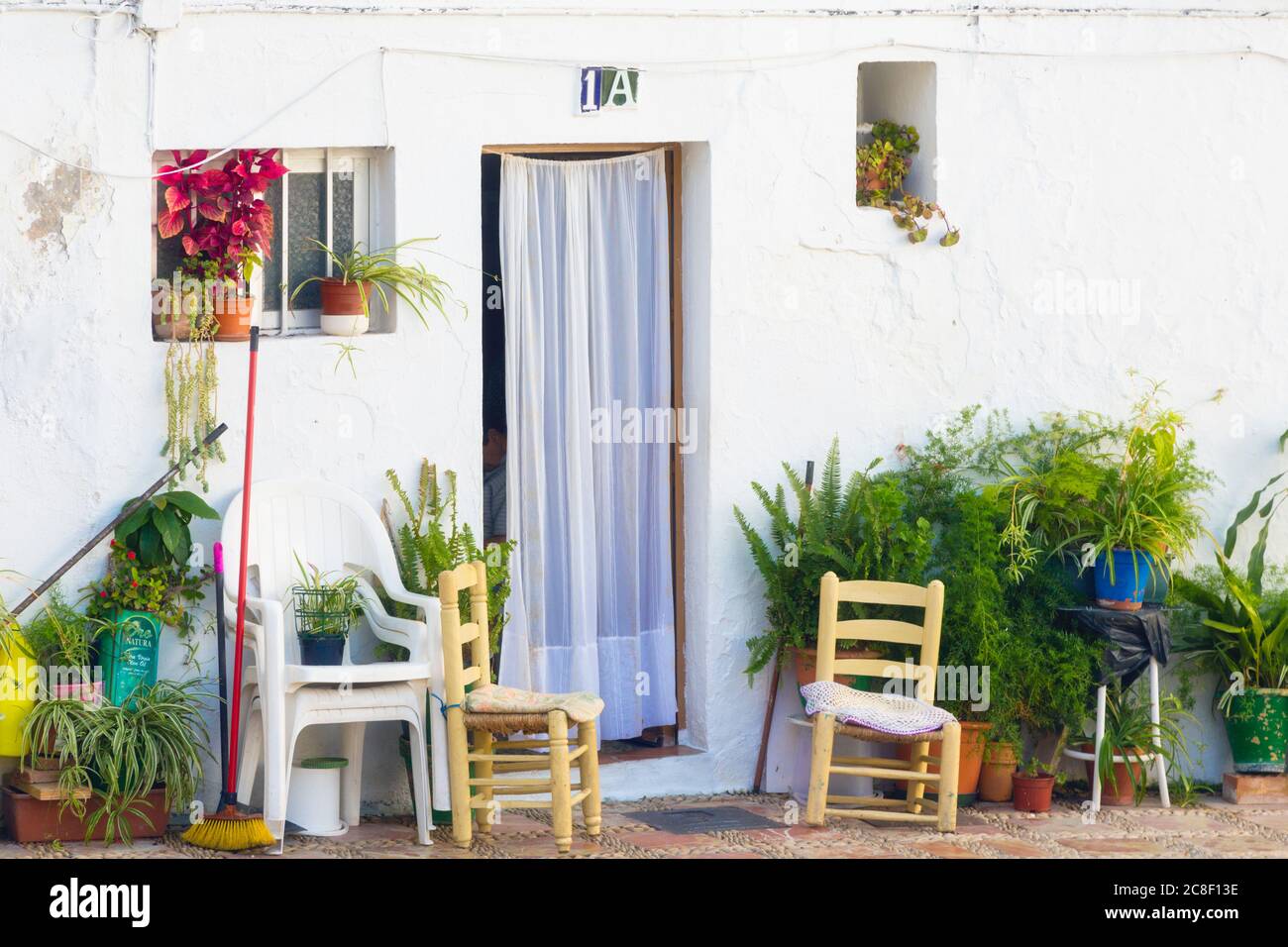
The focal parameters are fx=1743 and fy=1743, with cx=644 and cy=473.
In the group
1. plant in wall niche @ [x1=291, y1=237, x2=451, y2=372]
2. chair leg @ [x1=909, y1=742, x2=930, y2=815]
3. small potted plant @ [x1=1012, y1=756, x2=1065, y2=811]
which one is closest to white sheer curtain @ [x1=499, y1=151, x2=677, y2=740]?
plant in wall niche @ [x1=291, y1=237, x2=451, y2=372]

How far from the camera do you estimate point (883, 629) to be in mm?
6930

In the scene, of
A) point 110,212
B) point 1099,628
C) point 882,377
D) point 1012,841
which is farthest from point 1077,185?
point 110,212

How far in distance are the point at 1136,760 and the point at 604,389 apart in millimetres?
2739

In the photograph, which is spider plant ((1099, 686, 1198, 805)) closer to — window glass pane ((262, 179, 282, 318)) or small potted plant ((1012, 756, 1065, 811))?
small potted plant ((1012, 756, 1065, 811))

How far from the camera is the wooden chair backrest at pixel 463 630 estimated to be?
622 centimetres

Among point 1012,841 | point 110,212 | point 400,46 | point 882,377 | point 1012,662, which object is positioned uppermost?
point 400,46

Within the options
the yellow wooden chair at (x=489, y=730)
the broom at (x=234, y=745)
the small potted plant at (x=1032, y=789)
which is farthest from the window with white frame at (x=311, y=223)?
the small potted plant at (x=1032, y=789)

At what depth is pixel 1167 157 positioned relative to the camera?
7688 millimetres

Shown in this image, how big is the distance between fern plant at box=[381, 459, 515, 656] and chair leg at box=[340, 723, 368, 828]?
0.48m

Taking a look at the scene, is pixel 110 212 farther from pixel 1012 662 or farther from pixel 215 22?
pixel 1012 662

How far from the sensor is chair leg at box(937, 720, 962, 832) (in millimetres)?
6570

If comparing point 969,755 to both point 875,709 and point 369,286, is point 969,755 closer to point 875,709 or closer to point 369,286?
point 875,709

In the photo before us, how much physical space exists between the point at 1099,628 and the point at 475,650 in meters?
2.58

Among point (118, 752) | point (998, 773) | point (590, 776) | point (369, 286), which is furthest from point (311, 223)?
point (998, 773)
